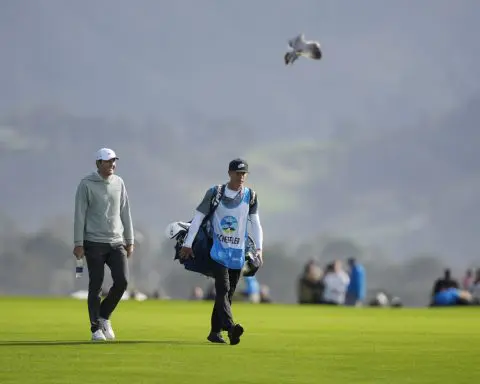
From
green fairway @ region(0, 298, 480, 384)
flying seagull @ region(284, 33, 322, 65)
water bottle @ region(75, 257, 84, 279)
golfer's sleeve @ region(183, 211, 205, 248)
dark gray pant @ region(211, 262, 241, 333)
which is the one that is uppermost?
flying seagull @ region(284, 33, 322, 65)

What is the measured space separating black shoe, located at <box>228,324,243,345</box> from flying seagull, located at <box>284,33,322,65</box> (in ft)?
44.7

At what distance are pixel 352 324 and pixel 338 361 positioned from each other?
10.4m

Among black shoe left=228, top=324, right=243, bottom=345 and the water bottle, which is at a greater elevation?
the water bottle

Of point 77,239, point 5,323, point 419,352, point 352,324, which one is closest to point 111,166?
point 77,239

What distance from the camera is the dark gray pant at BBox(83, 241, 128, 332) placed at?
17969 mm

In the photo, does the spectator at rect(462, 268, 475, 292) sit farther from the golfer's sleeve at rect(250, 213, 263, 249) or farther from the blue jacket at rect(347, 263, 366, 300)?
the golfer's sleeve at rect(250, 213, 263, 249)

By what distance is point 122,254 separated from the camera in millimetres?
18203

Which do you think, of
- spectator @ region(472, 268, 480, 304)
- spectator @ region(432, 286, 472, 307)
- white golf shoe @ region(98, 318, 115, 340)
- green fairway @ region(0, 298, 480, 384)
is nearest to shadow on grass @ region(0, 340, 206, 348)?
green fairway @ region(0, 298, 480, 384)

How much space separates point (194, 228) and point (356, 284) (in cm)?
2819

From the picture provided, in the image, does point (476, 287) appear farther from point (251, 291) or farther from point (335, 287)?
point (251, 291)

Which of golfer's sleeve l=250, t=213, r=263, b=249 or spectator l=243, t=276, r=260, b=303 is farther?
spectator l=243, t=276, r=260, b=303

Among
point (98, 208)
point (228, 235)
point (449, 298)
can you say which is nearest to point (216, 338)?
point (228, 235)

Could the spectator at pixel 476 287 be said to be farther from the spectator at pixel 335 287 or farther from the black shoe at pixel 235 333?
the black shoe at pixel 235 333

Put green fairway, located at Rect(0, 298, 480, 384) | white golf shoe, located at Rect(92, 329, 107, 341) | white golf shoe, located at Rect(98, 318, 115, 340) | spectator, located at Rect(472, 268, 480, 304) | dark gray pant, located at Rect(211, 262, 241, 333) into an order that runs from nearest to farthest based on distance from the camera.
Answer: green fairway, located at Rect(0, 298, 480, 384) < dark gray pant, located at Rect(211, 262, 241, 333) < white golf shoe, located at Rect(92, 329, 107, 341) < white golf shoe, located at Rect(98, 318, 115, 340) < spectator, located at Rect(472, 268, 480, 304)
